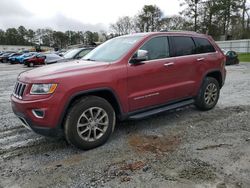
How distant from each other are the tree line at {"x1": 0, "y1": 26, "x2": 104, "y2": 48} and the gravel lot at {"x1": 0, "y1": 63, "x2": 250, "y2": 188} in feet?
259

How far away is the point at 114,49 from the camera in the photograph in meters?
4.71

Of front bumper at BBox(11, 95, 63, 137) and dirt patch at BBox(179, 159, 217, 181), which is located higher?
front bumper at BBox(11, 95, 63, 137)

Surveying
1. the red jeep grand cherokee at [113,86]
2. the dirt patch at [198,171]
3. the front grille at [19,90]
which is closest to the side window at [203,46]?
the red jeep grand cherokee at [113,86]

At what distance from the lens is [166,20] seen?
56.8m

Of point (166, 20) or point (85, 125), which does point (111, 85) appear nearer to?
point (85, 125)

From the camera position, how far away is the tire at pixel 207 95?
5629 mm

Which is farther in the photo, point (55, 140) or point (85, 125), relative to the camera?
point (55, 140)

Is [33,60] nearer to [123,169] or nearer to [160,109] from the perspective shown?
[160,109]

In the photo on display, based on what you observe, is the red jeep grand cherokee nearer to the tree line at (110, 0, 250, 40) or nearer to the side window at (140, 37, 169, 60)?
the side window at (140, 37, 169, 60)

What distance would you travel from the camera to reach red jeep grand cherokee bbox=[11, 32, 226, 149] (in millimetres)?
3553

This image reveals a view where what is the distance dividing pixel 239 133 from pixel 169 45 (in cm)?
207

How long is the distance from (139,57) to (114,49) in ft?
2.43

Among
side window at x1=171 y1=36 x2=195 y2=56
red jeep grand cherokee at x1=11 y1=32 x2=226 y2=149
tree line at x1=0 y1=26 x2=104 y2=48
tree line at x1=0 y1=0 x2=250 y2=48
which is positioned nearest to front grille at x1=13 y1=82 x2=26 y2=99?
red jeep grand cherokee at x1=11 y1=32 x2=226 y2=149

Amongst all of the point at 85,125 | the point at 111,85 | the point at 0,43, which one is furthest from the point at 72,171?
the point at 0,43
